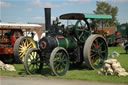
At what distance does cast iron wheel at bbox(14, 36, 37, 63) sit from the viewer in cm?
1287

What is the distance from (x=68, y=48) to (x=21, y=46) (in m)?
3.68

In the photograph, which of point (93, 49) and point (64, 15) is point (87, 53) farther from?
point (64, 15)

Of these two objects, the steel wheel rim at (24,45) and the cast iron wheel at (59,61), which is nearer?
the cast iron wheel at (59,61)

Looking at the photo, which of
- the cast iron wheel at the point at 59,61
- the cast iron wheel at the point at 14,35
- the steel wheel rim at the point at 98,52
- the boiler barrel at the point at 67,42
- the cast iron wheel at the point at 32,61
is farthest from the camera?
the cast iron wheel at the point at 14,35

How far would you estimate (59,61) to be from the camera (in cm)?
933

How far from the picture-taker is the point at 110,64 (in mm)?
9086

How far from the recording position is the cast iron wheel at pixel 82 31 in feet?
36.2

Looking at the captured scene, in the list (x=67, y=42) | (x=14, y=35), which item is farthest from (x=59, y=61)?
(x=14, y=35)

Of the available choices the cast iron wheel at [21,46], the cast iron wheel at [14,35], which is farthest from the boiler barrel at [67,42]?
the cast iron wheel at [14,35]

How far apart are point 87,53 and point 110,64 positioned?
138 cm

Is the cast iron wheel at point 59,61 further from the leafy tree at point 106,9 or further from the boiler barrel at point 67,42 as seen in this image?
the leafy tree at point 106,9

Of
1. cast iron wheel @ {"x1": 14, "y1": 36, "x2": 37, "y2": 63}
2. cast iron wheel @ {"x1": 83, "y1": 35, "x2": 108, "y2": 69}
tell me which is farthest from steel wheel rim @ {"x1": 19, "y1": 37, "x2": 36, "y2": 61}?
cast iron wheel @ {"x1": 83, "y1": 35, "x2": 108, "y2": 69}

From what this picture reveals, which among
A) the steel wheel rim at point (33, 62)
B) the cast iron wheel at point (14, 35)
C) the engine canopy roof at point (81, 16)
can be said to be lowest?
the steel wheel rim at point (33, 62)

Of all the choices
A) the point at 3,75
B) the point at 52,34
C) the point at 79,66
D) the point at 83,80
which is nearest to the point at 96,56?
the point at 79,66
